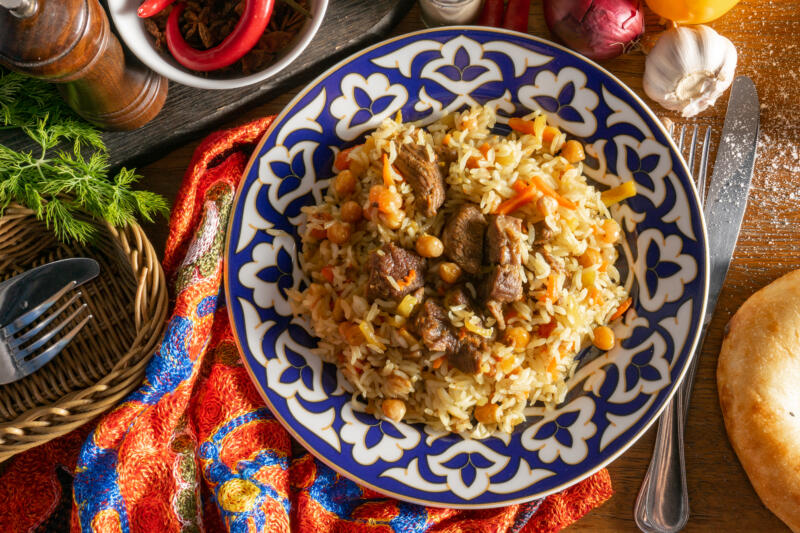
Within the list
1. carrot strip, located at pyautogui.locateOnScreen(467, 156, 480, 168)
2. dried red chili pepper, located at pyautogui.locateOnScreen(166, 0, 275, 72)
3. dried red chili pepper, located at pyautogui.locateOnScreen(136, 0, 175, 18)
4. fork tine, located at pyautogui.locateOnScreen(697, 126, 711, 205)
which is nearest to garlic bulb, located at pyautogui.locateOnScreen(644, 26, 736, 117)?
fork tine, located at pyautogui.locateOnScreen(697, 126, 711, 205)

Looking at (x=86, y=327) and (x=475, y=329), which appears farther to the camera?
(x=86, y=327)

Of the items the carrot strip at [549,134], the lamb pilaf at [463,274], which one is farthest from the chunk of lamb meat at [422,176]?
the carrot strip at [549,134]

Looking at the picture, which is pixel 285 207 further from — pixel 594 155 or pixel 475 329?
pixel 594 155

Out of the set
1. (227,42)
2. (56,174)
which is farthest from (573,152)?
(56,174)

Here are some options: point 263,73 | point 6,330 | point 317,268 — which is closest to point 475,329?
point 317,268

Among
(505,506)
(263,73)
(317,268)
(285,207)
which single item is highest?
(263,73)

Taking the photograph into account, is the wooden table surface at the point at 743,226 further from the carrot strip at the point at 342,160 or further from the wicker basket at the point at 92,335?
the carrot strip at the point at 342,160
